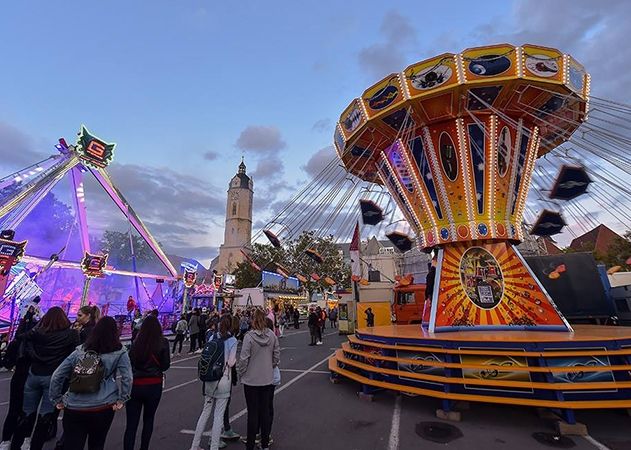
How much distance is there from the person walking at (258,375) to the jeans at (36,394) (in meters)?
2.29

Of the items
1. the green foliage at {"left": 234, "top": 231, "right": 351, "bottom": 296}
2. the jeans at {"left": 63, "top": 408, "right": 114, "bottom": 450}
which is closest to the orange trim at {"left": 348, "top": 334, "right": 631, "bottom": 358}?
the jeans at {"left": 63, "top": 408, "right": 114, "bottom": 450}

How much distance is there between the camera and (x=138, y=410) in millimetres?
3629

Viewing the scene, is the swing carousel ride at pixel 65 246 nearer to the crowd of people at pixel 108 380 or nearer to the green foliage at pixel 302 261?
the crowd of people at pixel 108 380

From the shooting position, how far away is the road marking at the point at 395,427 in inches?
175

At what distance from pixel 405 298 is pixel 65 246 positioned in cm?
2044

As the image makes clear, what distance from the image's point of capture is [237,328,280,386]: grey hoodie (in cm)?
405

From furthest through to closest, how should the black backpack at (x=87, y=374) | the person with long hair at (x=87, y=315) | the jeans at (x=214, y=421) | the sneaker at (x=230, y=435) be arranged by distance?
1. the person with long hair at (x=87, y=315)
2. the sneaker at (x=230, y=435)
3. the jeans at (x=214, y=421)
4. the black backpack at (x=87, y=374)

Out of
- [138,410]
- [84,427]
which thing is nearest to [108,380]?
[84,427]

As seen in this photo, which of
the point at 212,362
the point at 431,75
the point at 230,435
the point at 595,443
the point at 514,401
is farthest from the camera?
the point at 431,75

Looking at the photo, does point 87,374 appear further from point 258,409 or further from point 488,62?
point 488,62

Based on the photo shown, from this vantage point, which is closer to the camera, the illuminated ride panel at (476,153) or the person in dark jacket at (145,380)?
the person in dark jacket at (145,380)

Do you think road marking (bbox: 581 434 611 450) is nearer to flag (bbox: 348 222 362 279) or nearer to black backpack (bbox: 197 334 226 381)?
black backpack (bbox: 197 334 226 381)

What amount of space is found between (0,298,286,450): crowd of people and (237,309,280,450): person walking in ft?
0.04

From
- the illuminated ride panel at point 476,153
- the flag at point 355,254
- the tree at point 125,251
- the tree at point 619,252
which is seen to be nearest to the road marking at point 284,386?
the illuminated ride panel at point 476,153
